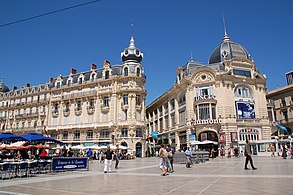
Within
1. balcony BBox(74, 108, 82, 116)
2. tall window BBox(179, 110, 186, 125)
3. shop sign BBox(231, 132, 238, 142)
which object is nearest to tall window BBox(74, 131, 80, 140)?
balcony BBox(74, 108, 82, 116)

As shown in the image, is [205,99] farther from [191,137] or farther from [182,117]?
[191,137]

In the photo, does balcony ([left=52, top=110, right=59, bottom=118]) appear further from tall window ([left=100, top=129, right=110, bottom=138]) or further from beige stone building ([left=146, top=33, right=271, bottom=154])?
beige stone building ([left=146, top=33, right=271, bottom=154])

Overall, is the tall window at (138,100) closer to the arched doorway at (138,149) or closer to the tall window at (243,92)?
the arched doorway at (138,149)

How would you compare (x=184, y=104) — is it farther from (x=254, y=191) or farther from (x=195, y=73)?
(x=254, y=191)

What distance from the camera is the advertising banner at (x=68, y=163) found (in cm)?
1495

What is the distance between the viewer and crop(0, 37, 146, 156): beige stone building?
43406 millimetres

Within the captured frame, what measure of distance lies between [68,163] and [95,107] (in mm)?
30634

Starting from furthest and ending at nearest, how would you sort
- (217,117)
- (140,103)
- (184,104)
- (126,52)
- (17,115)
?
(17,115) → (126,52) → (140,103) → (184,104) → (217,117)

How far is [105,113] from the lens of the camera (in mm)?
44906

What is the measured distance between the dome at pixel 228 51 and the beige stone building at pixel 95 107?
14.4 metres

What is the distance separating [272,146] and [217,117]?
842 centimetres

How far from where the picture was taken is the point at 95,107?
1806 inches

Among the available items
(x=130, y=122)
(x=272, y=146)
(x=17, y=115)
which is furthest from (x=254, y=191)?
(x=17, y=115)

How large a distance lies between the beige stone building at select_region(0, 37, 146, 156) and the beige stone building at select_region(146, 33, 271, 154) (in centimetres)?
785
